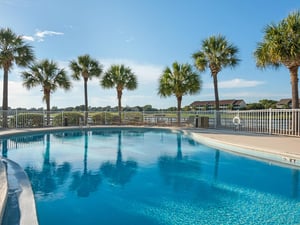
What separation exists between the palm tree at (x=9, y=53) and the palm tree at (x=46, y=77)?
1.25m

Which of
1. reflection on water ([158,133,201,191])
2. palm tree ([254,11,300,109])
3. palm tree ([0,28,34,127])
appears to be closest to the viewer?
reflection on water ([158,133,201,191])

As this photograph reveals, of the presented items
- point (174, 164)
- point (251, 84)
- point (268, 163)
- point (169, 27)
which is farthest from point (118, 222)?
point (251, 84)

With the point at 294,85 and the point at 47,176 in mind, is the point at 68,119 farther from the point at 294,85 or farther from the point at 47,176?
the point at 294,85

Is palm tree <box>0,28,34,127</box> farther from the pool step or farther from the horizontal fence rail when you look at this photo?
the pool step

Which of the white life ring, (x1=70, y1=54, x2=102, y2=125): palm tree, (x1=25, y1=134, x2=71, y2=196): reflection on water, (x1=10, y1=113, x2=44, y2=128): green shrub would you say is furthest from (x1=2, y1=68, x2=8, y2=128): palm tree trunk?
the white life ring

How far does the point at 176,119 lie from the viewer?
19562mm

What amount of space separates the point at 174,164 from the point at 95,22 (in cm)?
984

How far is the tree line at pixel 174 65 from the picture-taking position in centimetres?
1191

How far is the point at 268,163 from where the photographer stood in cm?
735

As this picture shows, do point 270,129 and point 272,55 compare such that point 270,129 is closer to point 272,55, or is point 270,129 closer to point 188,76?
point 272,55

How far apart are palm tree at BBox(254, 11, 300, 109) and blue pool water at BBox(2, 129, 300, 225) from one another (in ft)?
19.9

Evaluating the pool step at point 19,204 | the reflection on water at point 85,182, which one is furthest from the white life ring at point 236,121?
the pool step at point 19,204

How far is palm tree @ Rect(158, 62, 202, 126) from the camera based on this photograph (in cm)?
1911

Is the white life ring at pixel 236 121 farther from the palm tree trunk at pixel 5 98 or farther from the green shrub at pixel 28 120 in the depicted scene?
the palm tree trunk at pixel 5 98
